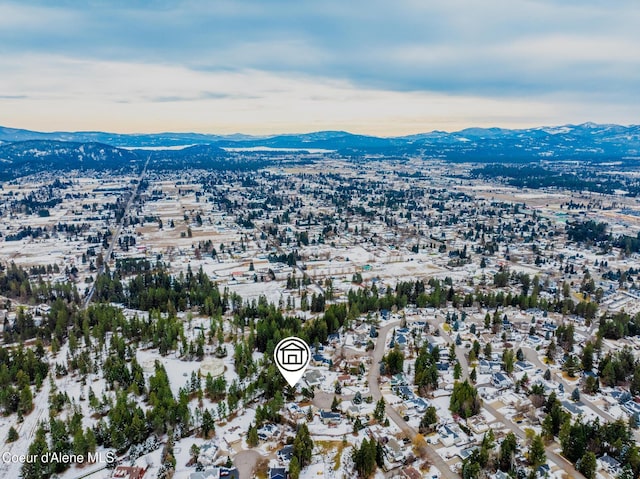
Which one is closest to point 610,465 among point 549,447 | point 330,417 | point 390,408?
point 549,447

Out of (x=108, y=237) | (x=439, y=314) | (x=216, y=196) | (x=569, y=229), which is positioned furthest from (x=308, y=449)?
(x=216, y=196)

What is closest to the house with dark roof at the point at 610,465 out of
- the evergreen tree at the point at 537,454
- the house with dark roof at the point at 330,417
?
the evergreen tree at the point at 537,454

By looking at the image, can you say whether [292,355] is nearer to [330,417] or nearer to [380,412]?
[330,417]

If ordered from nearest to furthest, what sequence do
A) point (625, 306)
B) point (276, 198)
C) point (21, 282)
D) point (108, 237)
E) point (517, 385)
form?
point (517, 385) → point (625, 306) → point (21, 282) → point (108, 237) → point (276, 198)

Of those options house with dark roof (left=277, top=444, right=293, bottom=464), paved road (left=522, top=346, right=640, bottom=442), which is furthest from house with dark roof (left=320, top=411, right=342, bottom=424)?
paved road (left=522, top=346, right=640, bottom=442)

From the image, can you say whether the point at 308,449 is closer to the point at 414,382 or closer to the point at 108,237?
the point at 414,382
